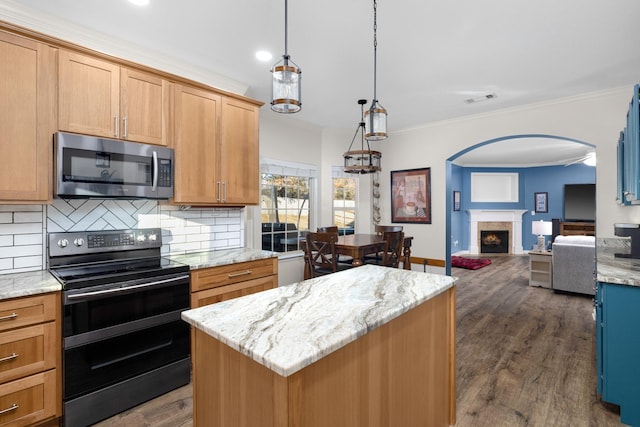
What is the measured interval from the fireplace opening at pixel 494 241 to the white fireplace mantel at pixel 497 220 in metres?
0.15

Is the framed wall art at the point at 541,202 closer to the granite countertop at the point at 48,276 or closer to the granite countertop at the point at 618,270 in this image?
the granite countertop at the point at 618,270

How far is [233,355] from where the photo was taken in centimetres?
105

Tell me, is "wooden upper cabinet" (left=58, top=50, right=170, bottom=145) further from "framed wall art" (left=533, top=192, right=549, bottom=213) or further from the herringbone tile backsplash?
"framed wall art" (left=533, top=192, right=549, bottom=213)

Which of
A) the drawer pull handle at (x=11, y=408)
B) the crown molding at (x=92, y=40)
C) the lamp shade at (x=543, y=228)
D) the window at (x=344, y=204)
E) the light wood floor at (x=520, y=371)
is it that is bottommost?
the light wood floor at (x=520, y=371)

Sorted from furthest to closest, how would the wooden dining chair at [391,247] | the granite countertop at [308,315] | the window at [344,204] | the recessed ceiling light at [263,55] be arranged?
the window at [344,204] < the wooden dining chair at [391,247] < the recessed ceiling light at [263,55] < the granite countertop at [308,315]

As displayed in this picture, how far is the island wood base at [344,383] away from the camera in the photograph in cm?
91

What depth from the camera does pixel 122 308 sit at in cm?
201

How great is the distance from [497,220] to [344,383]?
964cm

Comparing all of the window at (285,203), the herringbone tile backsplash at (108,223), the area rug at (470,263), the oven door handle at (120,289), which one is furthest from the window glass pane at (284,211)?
the area rug at (470,263)

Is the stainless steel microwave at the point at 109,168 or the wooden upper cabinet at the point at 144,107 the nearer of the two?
the stainless steel microwave at the point at 109,168

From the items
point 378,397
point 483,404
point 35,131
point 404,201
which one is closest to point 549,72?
point 404,201

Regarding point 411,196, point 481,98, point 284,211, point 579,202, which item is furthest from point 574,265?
point 579,202

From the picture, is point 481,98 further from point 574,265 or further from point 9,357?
point 9,357

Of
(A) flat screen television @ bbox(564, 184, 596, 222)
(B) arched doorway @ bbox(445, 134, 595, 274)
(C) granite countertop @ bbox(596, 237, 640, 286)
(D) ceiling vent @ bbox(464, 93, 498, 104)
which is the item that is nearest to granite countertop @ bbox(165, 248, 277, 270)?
(C) granite countertop @ bbox(596, 237, 640, 286)
